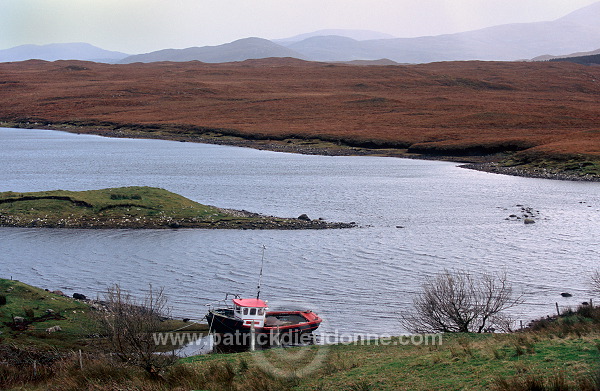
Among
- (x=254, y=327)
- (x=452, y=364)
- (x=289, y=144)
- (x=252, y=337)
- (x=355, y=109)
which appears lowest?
(x=252, y=337)

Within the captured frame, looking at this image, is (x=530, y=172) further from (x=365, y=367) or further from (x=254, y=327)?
(x=365, y=367)

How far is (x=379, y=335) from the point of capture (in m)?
23.1

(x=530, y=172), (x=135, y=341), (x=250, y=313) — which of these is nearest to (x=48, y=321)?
(x=250, y=313)

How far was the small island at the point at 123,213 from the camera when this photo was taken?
4322 cm

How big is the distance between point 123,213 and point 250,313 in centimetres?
2499

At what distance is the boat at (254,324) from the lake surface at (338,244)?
232 cm

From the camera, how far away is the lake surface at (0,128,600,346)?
29.0 meters

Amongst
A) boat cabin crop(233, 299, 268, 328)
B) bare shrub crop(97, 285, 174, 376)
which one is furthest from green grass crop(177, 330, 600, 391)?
boat cabin crop(233, 299, 268, 328)

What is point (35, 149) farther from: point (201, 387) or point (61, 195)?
point (201, 387)

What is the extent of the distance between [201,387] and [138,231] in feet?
98.8

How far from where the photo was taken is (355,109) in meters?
134

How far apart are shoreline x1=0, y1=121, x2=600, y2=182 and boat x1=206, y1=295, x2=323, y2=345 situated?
54.8 meters

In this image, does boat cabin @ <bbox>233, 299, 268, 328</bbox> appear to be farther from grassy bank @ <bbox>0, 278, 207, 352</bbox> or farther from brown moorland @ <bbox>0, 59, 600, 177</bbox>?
brown moorland @ <bbox>0, 59, 600, 177</bbox>

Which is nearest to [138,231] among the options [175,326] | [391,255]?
[391,255]
